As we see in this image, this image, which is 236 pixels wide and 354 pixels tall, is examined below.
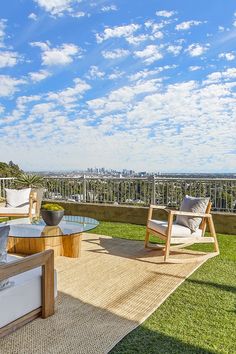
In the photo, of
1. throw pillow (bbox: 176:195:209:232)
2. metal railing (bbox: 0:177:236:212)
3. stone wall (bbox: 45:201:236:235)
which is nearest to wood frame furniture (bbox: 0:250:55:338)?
throw pillow (bbox: 176:195:209:232)

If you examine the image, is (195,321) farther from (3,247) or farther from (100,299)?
(3,247)

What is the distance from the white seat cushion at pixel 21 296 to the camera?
7.41 feet

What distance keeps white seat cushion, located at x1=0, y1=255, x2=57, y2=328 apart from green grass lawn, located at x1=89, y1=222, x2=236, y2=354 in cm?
74

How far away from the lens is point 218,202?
6809 mm

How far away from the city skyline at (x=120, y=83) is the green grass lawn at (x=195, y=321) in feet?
15.9

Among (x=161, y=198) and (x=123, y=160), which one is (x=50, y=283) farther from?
(x=123, y=160)

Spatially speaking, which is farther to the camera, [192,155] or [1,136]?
[1,136]

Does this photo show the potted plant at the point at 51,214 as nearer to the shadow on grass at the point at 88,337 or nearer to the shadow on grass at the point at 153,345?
the shadow on grass at the point at 88,337

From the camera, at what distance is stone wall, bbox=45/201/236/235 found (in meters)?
6.50

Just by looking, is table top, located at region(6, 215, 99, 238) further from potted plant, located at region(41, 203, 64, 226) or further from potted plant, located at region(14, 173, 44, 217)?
potted plant, located at region(14, 173, 44, 217)

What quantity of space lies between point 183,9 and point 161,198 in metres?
4.31

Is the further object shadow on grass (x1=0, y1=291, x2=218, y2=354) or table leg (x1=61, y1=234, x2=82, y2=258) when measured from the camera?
table leg (x1=61, y1=234, x2=82, y2=258)

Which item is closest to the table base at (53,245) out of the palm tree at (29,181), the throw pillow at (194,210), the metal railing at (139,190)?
the throw pillow at (194,210)

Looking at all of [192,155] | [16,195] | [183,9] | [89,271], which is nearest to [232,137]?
[192,155]
